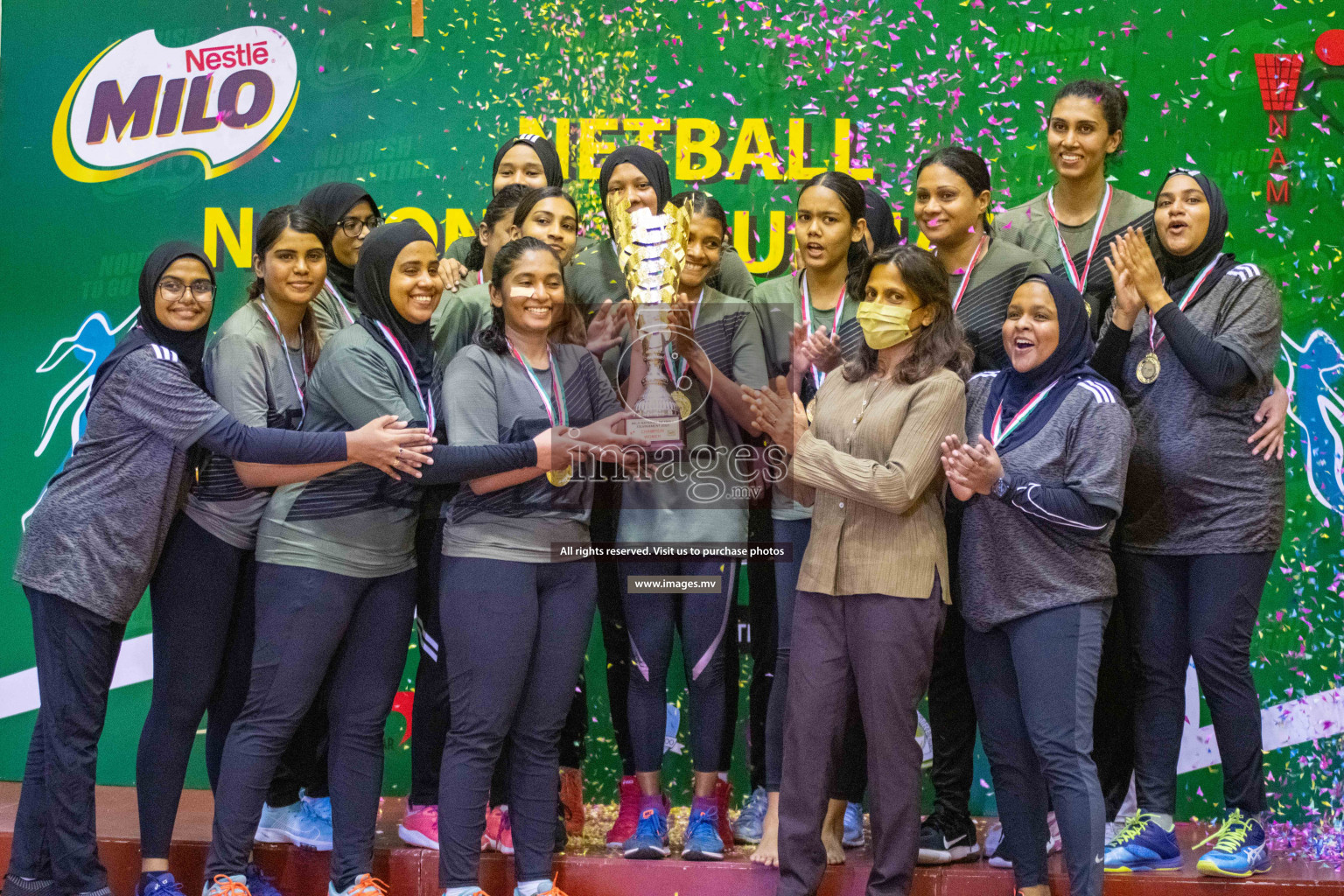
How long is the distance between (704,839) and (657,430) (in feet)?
3.77

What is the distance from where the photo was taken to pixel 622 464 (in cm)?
328

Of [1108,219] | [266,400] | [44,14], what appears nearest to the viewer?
[266,400]

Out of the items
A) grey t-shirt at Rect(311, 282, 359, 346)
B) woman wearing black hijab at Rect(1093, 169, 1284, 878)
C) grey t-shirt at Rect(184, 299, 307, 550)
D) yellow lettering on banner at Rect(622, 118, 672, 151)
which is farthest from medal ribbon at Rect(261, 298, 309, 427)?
woman wearing black hijab at Rect(1093, 169, 1284, 878)

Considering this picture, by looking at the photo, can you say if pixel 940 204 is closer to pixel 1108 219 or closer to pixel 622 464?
pixel 1108 219

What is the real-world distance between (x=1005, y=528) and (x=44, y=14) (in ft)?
13.1

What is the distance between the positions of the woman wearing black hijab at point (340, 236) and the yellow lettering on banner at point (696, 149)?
1225 millimetres

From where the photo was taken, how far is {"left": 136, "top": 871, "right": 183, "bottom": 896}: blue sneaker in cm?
323

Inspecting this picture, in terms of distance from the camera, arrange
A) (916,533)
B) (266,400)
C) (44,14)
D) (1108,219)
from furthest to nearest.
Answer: (44,14) → (1108,219) → (266,400) → (916,533)

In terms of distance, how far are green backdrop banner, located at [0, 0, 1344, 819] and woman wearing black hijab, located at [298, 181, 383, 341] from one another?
2.88 ft

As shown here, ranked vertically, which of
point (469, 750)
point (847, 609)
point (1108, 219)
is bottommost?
point (469, 750)

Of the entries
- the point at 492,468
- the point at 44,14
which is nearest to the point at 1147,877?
the point at 492,468

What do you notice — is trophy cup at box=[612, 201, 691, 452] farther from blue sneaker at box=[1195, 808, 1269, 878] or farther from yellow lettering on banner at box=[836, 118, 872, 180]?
blue sneaker at box=[1195, 808, 1269, 878]

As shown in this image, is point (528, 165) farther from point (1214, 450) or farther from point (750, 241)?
point (1214, 450)

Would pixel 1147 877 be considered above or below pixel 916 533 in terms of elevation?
below
